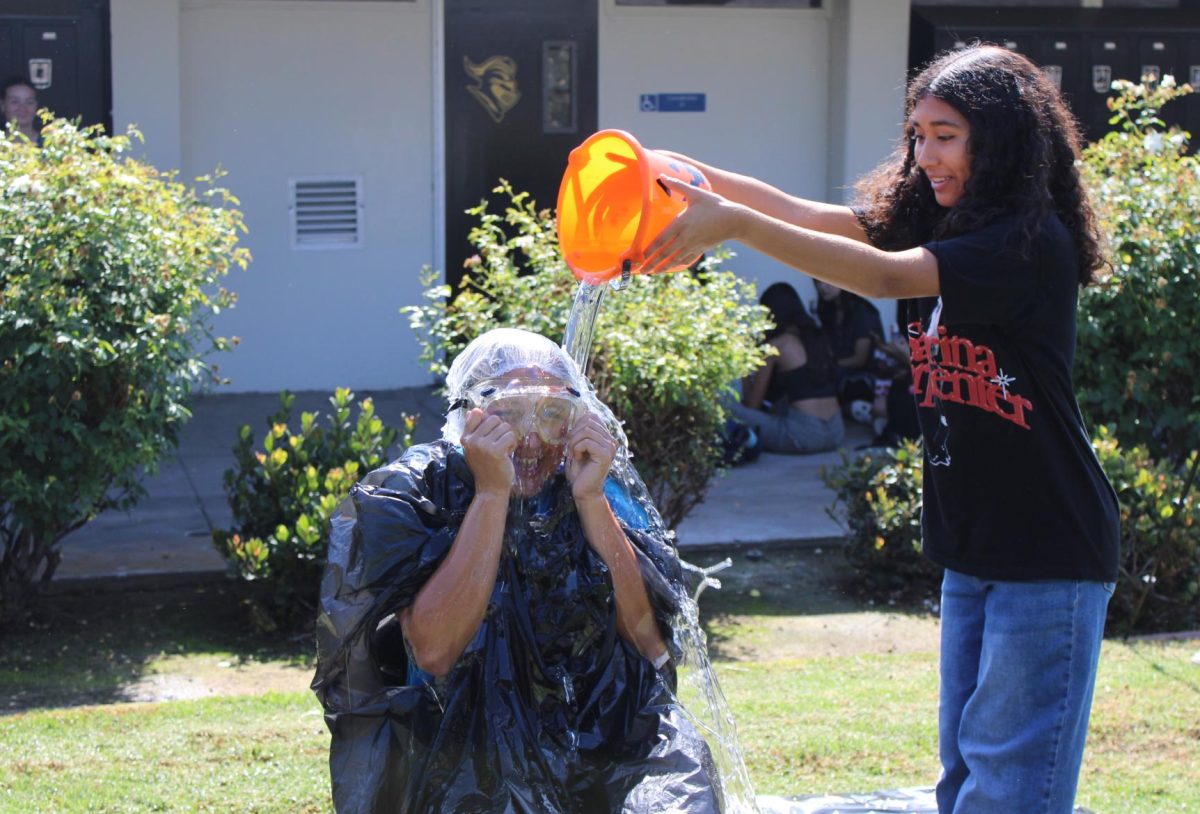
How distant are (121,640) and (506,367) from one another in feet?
9.74

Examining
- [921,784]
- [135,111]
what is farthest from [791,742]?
[135,111]

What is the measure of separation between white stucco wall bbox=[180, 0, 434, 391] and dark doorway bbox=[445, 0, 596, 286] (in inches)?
6.9

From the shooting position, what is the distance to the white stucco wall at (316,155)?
8.60 metres

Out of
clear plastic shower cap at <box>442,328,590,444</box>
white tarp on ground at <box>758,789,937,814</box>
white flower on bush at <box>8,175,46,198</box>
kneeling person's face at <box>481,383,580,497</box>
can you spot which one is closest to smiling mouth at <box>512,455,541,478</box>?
kneeling person's face at <box>481,383,580,497</box>

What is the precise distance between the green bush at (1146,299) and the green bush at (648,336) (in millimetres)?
1431

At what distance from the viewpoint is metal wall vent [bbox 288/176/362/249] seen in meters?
8.85

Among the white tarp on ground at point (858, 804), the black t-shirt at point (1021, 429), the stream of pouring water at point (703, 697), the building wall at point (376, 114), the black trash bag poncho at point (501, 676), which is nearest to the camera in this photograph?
the black t-shirt at point (1021, 429)

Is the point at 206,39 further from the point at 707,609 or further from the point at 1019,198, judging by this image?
the point at 1019,198

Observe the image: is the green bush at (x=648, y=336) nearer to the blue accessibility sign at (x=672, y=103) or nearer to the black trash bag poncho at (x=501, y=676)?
the black trash bag poncho at (x=501, y=676)

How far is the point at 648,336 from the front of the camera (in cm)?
553

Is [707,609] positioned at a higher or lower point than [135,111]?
lower

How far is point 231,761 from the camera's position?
13.3 feet

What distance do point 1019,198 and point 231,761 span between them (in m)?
2.62

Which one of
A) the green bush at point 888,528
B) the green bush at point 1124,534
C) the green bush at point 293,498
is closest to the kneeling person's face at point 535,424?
the green bush at point 293,498
